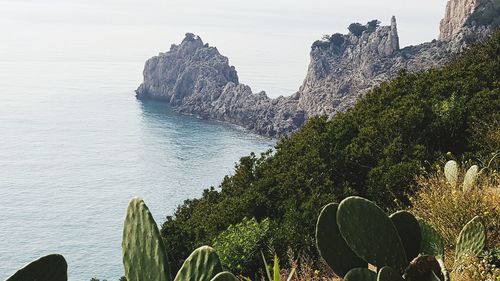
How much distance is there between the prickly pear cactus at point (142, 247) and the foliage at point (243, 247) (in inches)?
371

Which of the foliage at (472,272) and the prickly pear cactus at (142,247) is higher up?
the prickly pear cactus at (142,247)

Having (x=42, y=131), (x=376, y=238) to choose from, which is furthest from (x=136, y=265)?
(x=42, y=131)

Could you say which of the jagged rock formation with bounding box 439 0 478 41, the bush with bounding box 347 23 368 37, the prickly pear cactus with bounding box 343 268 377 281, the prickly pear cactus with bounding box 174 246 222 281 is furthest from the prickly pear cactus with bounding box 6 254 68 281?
the bush with bounding box 347 23 368 37

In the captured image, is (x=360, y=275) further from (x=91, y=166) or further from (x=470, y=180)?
(x=91, y=166)

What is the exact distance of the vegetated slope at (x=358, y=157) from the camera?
44.2ft

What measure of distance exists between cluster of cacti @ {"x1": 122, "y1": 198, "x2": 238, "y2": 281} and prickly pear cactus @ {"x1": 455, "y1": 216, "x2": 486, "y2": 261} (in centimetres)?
374

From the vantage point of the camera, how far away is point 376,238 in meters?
3.57

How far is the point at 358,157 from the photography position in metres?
15.9

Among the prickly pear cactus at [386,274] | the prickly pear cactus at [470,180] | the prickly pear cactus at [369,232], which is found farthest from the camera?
the prickly pear cactus at [470,180]

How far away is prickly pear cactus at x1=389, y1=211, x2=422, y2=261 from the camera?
3.97m

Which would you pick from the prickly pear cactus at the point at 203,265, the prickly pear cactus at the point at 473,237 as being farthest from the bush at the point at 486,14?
the prickly pear cactus at the point at 203,265

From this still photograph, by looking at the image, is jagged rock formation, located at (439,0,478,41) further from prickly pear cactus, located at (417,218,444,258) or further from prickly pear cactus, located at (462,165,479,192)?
prickly pear cactus, located at (417,218,444,258)

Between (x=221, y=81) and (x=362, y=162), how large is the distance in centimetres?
10980

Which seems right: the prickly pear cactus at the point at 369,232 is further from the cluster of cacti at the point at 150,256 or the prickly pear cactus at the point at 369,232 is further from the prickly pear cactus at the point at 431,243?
the prickly pear cactus at the point at 431,243
